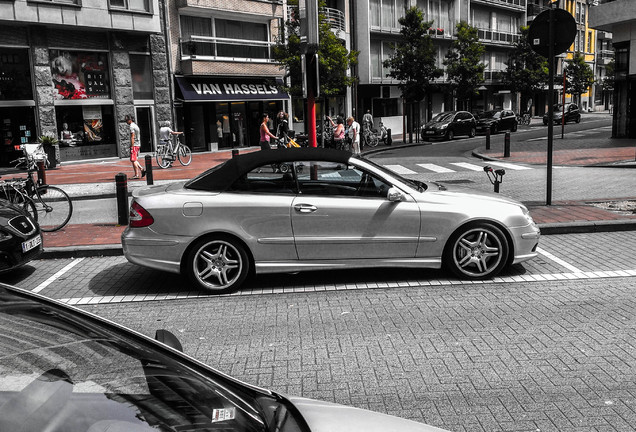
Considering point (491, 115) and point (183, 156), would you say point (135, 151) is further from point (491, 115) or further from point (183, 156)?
point (491, 115)

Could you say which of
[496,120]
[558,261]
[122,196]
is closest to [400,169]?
[122,196]

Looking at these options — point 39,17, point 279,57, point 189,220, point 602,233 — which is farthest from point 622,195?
point 39,17

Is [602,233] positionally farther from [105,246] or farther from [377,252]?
[105,246]

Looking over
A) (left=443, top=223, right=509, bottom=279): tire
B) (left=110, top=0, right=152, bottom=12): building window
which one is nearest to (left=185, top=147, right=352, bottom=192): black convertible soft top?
(left=443, top=223, right=509, bottom=279): tire

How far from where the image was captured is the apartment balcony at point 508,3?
5998 centimetres

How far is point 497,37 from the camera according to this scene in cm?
6316

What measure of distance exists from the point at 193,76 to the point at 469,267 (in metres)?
27.3

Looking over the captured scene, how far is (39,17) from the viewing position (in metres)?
24.8

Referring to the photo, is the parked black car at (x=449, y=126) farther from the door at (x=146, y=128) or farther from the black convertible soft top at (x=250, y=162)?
the black convertible soft top at (x=250, y=162)

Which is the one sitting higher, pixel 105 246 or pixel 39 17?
pixel 39 17

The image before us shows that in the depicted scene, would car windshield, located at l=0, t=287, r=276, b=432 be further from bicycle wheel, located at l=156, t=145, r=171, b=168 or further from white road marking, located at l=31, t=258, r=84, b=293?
bicycle wheel, located at l=156, t=145, r=171, b=168

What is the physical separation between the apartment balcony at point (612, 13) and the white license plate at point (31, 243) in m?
27.7

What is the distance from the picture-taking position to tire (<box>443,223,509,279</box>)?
705cm

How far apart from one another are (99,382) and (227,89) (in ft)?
108
